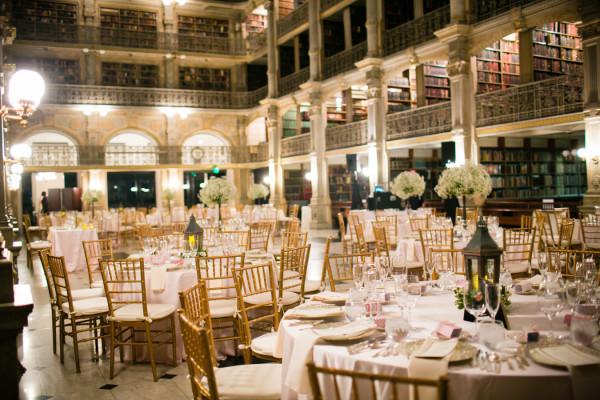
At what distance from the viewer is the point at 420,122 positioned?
13250mm

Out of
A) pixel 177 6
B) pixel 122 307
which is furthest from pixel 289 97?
pixel 122 307

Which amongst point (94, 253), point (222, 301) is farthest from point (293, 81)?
point (222, 301)

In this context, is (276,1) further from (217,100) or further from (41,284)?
(41,284)

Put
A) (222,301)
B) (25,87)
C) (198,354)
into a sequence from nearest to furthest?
(198,354)
(222,301)
(25,87)

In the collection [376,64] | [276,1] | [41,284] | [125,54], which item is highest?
[276,1]

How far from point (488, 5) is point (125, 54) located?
51.0 feet

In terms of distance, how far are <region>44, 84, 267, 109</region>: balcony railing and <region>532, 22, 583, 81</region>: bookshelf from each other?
11.9 meters

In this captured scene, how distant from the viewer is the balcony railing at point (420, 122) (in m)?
12.4

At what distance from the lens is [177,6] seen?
71.9 feet

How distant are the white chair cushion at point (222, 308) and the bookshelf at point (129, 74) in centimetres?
1909

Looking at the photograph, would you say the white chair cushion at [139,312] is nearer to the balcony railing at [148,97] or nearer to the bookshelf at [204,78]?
the balcony railing at [148,97]

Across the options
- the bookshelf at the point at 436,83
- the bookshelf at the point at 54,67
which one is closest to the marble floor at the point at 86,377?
the bookshelf at the point at 436,83

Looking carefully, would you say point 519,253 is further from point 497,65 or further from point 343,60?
point 343,60

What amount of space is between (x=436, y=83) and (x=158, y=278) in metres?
12.7
